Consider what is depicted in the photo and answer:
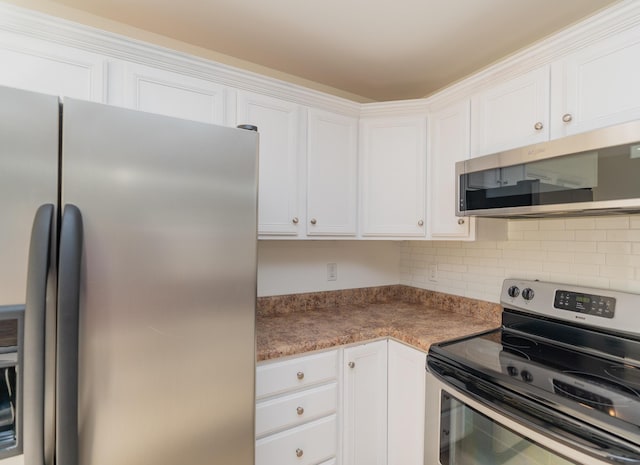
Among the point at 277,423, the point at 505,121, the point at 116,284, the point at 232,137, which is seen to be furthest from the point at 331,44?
the point at 277,423

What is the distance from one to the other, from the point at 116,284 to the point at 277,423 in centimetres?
97

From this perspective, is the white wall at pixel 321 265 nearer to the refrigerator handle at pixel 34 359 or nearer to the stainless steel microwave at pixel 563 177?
the stainless steel microwave at pixel 563 177

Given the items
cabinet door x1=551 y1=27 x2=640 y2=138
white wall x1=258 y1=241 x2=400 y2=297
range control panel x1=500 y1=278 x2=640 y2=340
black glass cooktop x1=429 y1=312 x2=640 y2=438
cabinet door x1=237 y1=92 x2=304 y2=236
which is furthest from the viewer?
white wall x1=258 y1=241 x2=400 y2=297

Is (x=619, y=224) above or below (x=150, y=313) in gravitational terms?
above

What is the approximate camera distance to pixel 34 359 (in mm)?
683

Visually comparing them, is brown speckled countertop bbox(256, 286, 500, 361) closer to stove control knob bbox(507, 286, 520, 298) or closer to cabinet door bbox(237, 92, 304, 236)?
stove control knob bbox(507, 286, 520, 298)

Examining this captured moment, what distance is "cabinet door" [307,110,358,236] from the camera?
178 centimetres

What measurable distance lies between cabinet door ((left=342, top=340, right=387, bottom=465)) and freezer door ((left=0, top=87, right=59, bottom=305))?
1291mm

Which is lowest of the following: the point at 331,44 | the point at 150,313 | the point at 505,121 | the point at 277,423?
the point at 277,423

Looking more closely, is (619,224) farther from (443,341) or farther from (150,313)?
(150,313)

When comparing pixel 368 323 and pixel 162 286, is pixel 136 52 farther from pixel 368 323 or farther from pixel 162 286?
pixel 368 323

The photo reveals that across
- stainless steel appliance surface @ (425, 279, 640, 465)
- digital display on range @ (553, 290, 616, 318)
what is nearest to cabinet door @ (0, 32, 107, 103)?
stainless steel appliance surface @ (425, 279, 640, 465)

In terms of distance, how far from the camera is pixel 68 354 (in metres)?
0.71

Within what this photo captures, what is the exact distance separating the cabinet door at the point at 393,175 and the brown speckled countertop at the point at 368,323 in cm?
53
